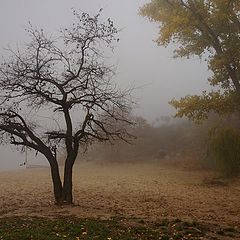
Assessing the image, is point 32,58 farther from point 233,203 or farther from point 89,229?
point 233,203

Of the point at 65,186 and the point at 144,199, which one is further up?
the point at 65,186

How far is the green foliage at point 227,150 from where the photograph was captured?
20.6m

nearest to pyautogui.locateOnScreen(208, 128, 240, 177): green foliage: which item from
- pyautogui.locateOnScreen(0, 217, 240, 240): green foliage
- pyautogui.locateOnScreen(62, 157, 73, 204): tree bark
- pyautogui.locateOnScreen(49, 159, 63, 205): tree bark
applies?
pyautogui.locateOnScreen(62, 157, 73, 204): tree bark

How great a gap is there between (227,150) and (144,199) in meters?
6.43

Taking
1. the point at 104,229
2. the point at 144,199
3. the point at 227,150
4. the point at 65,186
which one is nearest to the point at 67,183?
the point at 65,186

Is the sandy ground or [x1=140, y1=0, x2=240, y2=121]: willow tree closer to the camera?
the sandy ground

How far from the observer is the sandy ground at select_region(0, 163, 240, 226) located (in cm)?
1320

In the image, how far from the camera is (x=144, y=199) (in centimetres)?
1686

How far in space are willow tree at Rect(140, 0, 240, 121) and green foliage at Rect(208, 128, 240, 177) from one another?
283 centimetres

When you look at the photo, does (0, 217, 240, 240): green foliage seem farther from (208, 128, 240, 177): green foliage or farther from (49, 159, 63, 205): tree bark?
(208, 128, 240, 177): green foliage

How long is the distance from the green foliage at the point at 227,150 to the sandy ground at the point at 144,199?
992mm

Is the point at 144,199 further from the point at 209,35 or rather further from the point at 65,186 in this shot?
the point at 209,35

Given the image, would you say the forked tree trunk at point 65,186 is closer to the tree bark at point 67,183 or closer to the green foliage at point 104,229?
the tree bark at point 67,183

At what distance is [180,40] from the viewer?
20.0 metres
